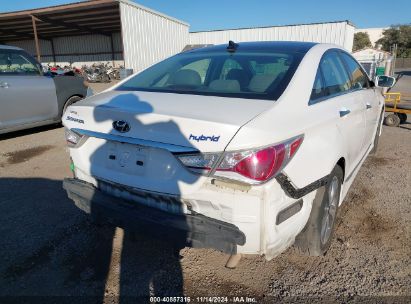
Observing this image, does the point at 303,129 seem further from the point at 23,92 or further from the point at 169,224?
the point at 23,92

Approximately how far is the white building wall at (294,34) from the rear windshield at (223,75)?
67.7ft

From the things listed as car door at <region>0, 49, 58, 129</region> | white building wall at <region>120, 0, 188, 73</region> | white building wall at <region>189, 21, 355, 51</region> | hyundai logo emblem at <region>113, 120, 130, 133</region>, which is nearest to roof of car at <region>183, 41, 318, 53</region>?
hyundai logo emblem at <region>113, 120, 130, 133</region>

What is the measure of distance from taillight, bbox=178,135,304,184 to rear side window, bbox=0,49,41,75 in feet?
18.0

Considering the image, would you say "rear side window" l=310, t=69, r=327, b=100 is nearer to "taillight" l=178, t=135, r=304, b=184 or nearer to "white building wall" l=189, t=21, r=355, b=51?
"taillight" l=178, t=135, r=304, b=184

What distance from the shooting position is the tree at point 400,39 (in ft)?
219

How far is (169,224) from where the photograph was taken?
6.32 feet

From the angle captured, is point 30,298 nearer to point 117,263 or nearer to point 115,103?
point 117,263

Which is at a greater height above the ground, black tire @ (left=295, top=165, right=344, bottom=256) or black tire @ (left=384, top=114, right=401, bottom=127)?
black tire @ (left=295, top=165, right=344, bottom=256)

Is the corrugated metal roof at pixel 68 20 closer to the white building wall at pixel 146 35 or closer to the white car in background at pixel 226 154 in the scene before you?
the white building wall at pixel 146 35

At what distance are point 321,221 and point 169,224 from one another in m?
1.12

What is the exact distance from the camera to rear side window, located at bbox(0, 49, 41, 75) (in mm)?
5863

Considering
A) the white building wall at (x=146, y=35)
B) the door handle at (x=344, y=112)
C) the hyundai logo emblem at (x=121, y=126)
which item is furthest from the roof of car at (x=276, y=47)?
the white building wall at (x=146, y=35)

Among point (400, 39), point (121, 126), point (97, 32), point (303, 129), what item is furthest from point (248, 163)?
point (400, 39)

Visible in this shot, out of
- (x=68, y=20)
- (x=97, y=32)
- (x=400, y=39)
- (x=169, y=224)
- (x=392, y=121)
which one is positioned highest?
(x=68, y=20)
